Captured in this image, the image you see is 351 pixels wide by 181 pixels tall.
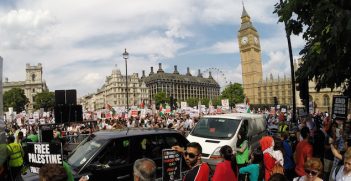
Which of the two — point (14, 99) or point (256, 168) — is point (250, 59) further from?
point (256, 168)

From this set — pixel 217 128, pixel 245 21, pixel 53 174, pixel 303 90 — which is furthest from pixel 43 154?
pixel 245 21

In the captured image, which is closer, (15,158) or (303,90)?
(15,158)

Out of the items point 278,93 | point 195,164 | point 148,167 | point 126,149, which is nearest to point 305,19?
point 126,149

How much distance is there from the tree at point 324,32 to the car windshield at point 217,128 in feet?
9.15

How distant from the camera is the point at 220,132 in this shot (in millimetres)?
14031

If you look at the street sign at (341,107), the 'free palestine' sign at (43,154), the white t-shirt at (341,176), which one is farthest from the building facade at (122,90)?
the white t-shirt at (341,176)

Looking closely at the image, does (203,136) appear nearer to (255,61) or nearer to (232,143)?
(232,143)

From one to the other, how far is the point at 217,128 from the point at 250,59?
141m

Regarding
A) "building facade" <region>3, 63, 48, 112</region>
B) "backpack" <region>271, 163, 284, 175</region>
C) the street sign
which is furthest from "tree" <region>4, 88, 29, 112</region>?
"backpack" <region>271, 163, 284, 175</region>

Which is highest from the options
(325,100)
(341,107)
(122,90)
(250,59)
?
(250,59)

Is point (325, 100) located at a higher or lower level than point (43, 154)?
higher

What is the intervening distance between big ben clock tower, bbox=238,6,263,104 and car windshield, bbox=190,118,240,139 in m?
140

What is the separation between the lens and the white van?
13.3m

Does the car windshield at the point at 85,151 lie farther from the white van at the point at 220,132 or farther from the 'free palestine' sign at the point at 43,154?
the white van at the point at 220,132
